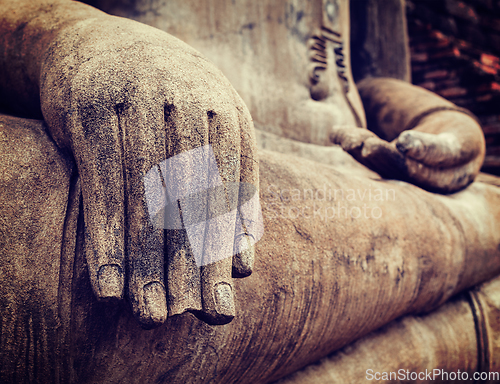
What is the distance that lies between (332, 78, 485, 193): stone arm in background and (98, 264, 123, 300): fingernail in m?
0.94

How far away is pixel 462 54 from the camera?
3.34 m

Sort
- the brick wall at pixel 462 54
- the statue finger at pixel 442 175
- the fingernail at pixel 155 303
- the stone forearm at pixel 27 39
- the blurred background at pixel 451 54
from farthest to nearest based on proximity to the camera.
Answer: the brick wall at pixel 462 54 → the blurred background at pixel 451 54 → the statue finger at pixel 442 175 → the stone forearm at pixel 27 39 → the fingernail at pixel 155 303

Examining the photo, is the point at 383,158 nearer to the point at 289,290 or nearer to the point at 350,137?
the point at 350,137

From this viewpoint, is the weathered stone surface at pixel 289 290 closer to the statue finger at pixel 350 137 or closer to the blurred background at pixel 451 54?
the statue finger at pixel 350 137

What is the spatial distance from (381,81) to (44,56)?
5.91 ft

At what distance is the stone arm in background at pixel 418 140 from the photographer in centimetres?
132

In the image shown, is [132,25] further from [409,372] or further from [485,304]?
[485,304]

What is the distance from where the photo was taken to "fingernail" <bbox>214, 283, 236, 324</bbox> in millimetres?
559

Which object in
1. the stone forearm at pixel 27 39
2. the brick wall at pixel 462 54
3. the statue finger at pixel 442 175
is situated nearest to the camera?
the stone forearm at pixel 27 39

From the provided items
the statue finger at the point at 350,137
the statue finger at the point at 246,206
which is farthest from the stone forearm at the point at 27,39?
the statue finger at the point at 350,137

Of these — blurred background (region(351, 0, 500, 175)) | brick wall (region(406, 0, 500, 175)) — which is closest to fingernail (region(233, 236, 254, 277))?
blurred background (region(351, 0, 500, 175))

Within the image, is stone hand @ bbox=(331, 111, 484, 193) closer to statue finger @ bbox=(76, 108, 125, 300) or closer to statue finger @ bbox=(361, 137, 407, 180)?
statue finger @ bbox=(361, 137, 407, 180)

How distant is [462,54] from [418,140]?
2515 mm

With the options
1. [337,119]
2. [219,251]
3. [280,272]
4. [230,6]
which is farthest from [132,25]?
[337,119]
